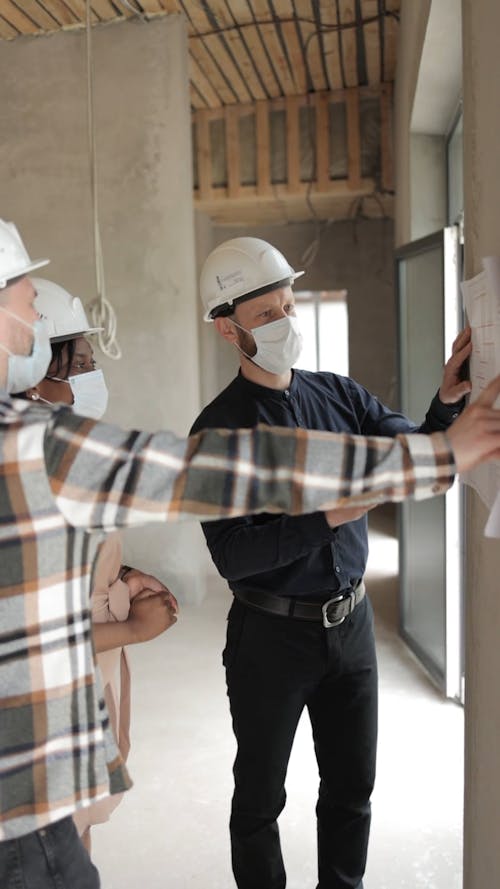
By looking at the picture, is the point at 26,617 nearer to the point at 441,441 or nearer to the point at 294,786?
the point at 441,441

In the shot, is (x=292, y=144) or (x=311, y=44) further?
(x=292, y=144)

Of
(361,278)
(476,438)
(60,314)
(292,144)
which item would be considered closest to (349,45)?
(292,144)

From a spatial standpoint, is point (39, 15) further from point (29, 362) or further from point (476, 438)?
point (476, 438)

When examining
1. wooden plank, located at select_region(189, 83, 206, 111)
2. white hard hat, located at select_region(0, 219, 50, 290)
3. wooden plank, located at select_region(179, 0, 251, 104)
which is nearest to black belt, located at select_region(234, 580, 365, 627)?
white hard hat, located at select_region(0, 219, 50, 290)

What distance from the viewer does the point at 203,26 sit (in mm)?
4945

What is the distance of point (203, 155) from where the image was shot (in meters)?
6.55

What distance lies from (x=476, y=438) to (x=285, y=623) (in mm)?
945

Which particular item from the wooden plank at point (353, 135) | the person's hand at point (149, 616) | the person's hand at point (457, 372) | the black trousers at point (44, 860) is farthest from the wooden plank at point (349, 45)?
the black trousers at point (44, 860)

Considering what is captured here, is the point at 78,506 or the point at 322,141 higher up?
the point at 322,141

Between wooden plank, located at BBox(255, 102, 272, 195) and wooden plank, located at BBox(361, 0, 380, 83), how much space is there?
892mm

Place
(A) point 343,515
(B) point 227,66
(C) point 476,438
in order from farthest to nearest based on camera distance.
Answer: (B) point 227,66, (A) point 343,515, (C) point 476,438

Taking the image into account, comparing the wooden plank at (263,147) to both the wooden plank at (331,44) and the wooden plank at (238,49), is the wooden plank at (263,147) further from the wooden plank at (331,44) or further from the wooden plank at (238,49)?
the wooden plank at (331,44)

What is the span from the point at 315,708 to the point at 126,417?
335cm

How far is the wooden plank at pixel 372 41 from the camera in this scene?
185 inches
